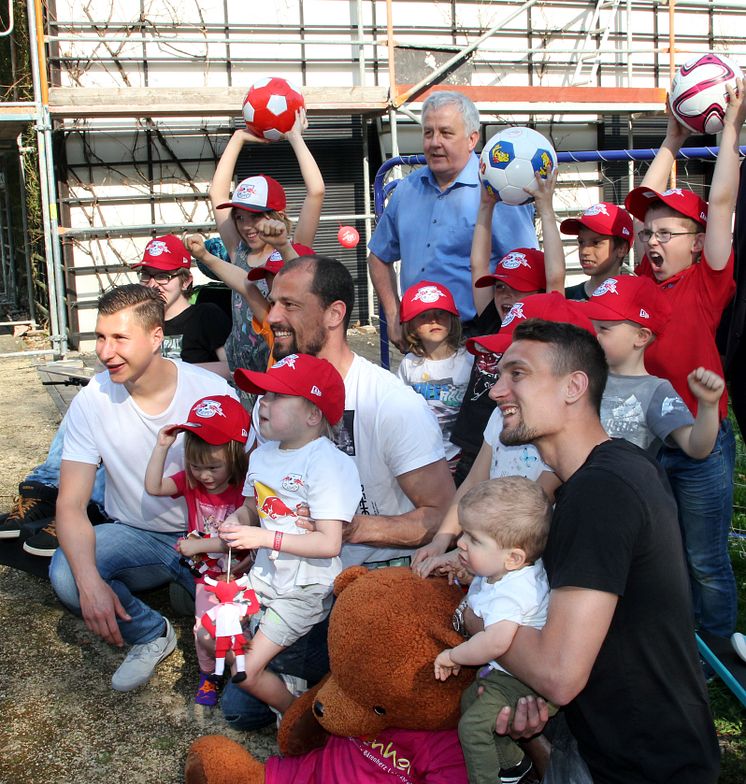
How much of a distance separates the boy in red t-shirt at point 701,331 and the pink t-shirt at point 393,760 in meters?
1.49

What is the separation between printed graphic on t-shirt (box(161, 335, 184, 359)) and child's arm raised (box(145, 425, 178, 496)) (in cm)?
146

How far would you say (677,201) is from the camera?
3.71 m

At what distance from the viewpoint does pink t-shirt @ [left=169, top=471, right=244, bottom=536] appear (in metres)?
3.62

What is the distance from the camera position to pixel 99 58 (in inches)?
472

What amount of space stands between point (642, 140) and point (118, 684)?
13641mm

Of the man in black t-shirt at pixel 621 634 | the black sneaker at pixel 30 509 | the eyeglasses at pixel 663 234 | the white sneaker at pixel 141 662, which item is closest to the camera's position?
the man in black t-shirt at pixel 621 634

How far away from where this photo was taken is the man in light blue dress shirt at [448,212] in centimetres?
481

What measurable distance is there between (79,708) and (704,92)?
3.76 metres

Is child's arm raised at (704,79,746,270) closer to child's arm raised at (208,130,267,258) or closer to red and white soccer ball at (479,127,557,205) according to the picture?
red and white soccer ball at (479,127,557,205)

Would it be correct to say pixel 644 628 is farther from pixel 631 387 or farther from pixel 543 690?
pixel 631 387


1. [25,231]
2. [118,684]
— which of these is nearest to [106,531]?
[118,684]

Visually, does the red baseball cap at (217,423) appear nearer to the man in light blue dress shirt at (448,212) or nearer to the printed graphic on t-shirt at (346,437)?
the printed graphic on t-shirt at (346,437)

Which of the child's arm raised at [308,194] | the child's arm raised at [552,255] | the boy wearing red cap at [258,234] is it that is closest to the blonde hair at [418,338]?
the child's arm raised at [552,255]

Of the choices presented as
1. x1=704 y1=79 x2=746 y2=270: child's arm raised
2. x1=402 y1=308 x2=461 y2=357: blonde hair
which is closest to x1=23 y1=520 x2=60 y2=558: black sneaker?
x1=402 y1=308 x2=461 y2=357: blonde hair
